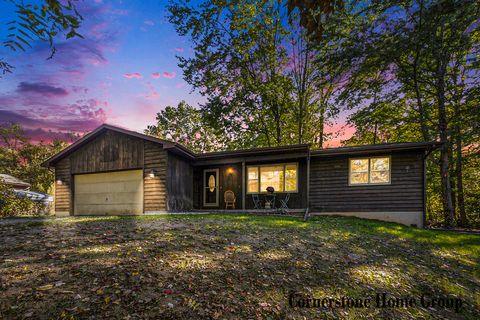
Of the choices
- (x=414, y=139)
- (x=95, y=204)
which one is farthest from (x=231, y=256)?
(x=414, y=139)

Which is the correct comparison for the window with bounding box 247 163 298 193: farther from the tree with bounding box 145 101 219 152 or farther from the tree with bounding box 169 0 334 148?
the tree with bounding box 145 101 219 152

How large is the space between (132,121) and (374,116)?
1855 cm

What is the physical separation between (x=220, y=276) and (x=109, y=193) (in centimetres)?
1224

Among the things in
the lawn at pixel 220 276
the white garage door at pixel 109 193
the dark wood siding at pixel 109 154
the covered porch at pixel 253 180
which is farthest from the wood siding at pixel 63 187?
the lawn at pixel 220 276

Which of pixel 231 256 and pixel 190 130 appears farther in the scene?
pixel 190 130

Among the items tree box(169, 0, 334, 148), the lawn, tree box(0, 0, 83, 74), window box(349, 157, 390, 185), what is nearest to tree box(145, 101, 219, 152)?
tree box(169, 0, 334, 148)

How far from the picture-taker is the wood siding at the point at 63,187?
15320mm

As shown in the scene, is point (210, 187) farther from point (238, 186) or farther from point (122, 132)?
point (122, 132)

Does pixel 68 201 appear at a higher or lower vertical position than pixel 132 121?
lower

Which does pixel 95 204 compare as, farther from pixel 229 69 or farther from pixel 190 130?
pixel 190 130

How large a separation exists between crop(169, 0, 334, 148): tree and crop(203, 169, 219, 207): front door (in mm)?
7674

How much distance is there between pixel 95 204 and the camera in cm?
1456

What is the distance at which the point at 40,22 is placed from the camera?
184cm

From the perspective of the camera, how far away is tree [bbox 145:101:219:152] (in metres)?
35.4
